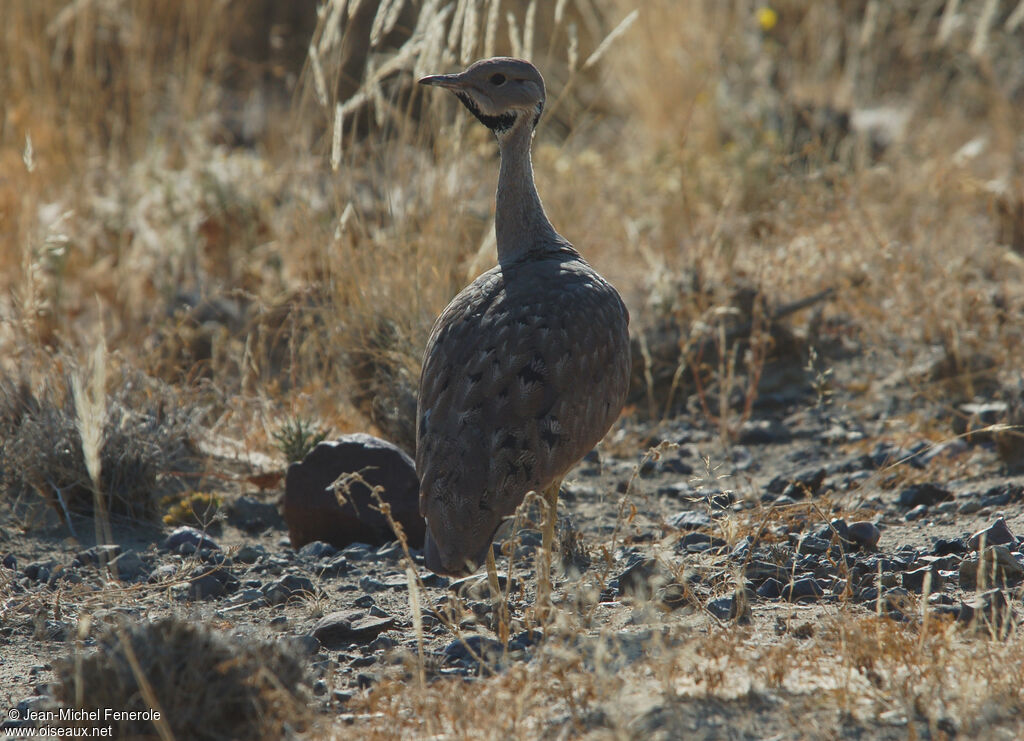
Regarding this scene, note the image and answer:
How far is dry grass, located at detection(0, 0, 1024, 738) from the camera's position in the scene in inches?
127

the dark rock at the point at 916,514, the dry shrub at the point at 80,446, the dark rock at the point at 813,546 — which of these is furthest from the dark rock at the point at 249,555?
the dark rock at the point at 916,514

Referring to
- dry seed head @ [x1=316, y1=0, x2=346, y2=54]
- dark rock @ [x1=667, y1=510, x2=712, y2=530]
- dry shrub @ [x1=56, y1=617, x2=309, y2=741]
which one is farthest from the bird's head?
dry shrub @ [x1=56, y1=617, x2=309, y2=741]

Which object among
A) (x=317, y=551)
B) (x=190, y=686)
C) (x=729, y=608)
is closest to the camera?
(x=190, y=686)

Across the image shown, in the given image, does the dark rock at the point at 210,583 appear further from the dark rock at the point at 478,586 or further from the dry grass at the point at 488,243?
the dark rock at the point at 478,586

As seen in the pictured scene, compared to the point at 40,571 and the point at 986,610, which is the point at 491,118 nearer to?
the point at 40,571

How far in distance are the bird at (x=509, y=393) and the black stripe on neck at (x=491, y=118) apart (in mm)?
143

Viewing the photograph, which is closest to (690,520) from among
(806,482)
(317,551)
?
(806,482)

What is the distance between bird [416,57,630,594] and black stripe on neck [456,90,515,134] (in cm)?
14

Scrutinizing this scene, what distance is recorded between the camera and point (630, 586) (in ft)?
13.4

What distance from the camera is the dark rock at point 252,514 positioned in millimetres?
5172

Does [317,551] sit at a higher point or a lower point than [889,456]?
lower

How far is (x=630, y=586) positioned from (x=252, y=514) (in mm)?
2051

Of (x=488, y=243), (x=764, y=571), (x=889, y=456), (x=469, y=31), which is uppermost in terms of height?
(x=469, y=31)

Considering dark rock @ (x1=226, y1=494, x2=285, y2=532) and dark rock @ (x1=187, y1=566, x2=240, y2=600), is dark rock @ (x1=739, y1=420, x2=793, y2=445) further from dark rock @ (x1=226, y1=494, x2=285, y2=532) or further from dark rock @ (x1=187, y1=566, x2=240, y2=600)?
dark rock @ (x1=187, y1=566, x2=240, y2=600)
